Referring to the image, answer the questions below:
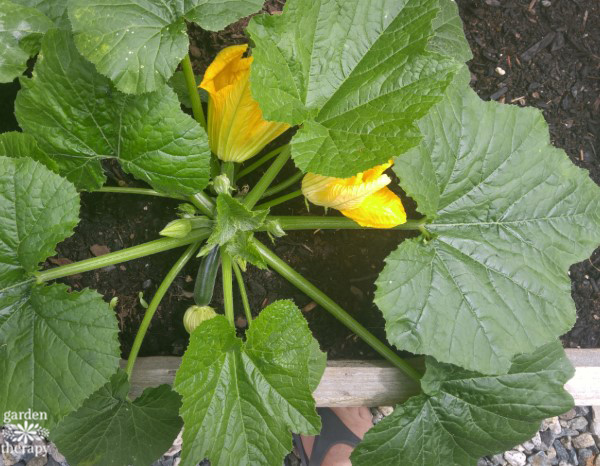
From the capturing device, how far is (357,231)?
210cm

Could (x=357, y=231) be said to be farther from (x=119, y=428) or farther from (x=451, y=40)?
(x=119, y=428)

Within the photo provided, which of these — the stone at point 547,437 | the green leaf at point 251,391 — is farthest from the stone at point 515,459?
the green leaf at point 251,391

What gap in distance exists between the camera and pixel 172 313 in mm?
2035

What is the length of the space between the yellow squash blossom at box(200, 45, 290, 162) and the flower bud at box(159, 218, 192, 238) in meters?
0.23

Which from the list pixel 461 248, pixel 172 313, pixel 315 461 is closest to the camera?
pixel 461 248

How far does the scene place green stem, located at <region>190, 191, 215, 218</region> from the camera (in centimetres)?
170

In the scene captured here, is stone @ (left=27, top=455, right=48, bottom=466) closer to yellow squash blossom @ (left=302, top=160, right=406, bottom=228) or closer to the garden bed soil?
the garden bed soil

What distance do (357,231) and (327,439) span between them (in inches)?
33.3

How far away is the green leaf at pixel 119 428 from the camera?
167cm

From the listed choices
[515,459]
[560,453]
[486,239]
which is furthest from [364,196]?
Result: [560,453]

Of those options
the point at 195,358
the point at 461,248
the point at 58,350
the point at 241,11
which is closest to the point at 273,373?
the point at 195,358

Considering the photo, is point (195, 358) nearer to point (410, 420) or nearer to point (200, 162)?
point (200, 162)

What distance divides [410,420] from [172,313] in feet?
2.88

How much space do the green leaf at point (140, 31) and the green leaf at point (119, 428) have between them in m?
0.87
